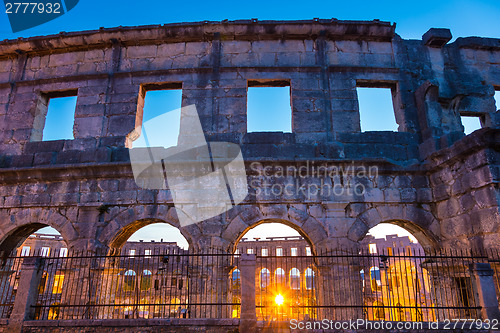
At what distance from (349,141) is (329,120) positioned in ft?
2.35

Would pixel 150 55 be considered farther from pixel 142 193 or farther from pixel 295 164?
pixel 295 164

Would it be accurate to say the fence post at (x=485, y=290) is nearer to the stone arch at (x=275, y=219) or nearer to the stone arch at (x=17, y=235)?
the stone arch at (x=275, y=219)

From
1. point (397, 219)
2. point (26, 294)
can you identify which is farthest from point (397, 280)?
point (26, 294)

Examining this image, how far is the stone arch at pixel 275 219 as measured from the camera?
7.10m

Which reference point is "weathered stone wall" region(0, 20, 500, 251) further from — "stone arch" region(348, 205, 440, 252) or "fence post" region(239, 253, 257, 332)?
"fence post" region(239, 253, 257, 332)

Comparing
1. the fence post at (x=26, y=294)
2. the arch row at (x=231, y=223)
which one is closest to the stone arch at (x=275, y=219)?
the arch row at (x=231, y=223)

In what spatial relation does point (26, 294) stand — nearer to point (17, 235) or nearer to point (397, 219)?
point (17, 235)

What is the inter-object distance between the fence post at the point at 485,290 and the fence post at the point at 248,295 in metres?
3.56

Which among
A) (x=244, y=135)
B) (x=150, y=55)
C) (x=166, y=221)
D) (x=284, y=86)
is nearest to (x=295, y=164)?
(x=244, y=135)

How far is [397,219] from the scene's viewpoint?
7.26 meters

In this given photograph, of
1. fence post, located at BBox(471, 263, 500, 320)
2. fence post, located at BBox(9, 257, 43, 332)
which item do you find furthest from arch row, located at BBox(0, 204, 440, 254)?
fence post, located at BBox(471, 263, 500, 320)

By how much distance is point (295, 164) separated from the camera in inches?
294

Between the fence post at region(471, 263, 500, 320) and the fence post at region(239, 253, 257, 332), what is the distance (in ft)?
11.7

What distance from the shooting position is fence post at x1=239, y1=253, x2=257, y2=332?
4.99 m
